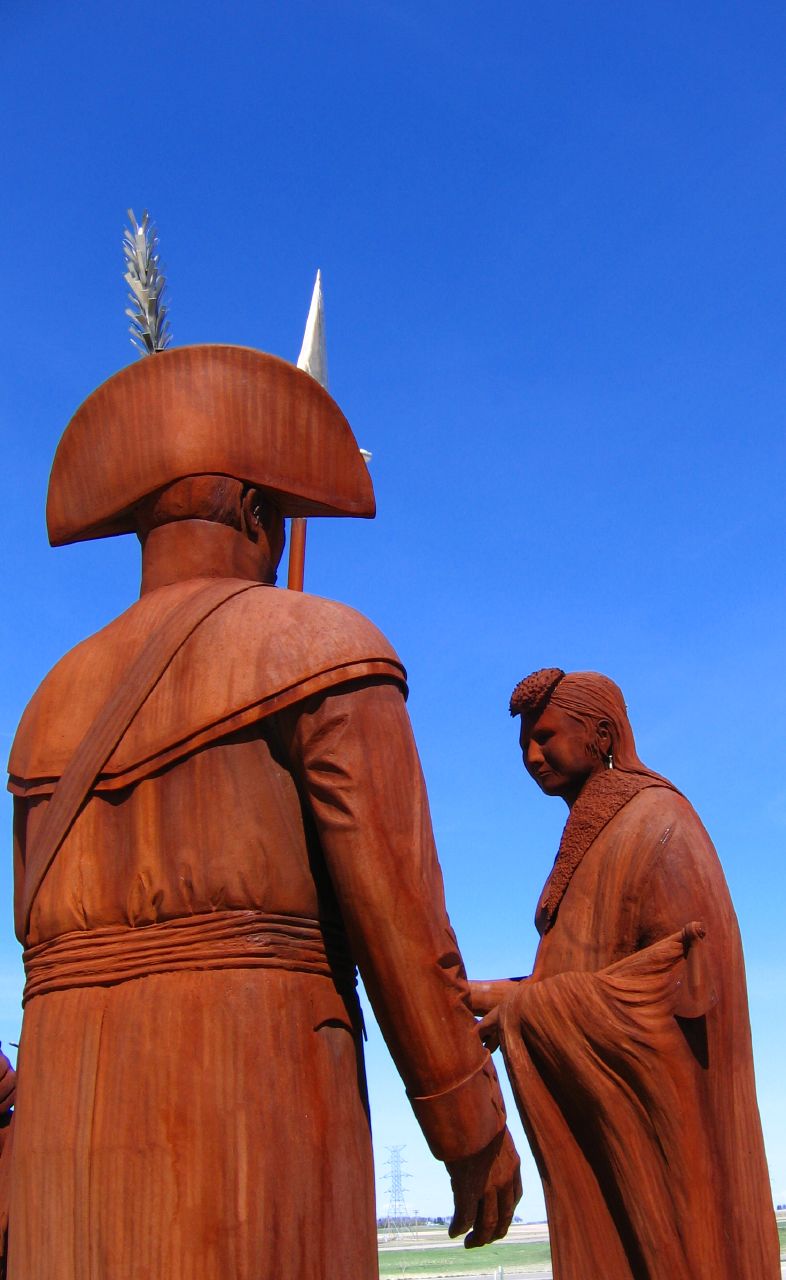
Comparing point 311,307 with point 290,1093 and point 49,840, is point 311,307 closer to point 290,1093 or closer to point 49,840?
point 49,840

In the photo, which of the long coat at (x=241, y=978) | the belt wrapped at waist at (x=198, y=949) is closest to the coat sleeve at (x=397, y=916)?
the long coat at (x=241, y=978)

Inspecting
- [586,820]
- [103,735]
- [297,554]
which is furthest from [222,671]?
[297,554]

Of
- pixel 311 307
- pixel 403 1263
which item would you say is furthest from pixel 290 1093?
pixel 403 1263

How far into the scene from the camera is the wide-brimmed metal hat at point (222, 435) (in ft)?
12.5

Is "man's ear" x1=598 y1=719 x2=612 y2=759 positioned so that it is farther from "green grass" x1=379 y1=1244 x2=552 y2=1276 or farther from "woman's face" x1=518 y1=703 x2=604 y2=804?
"green grass" x1=379 y1=1244 x2=552 y2=1276

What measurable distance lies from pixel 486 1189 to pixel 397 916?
0.75 metres

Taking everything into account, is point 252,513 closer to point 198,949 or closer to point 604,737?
point 198,949

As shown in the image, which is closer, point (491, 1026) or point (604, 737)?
point (491, 1026)

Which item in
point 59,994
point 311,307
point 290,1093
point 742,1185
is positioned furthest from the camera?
point 311,307

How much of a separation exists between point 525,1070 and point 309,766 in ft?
5.22

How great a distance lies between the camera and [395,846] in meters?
3.27

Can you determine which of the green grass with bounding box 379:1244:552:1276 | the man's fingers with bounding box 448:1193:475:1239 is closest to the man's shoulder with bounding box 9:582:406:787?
the man's fingers with bounding box 448:1193:475:1239

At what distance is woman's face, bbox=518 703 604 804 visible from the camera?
4832 millimetres

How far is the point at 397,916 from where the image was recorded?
10.6 feet
